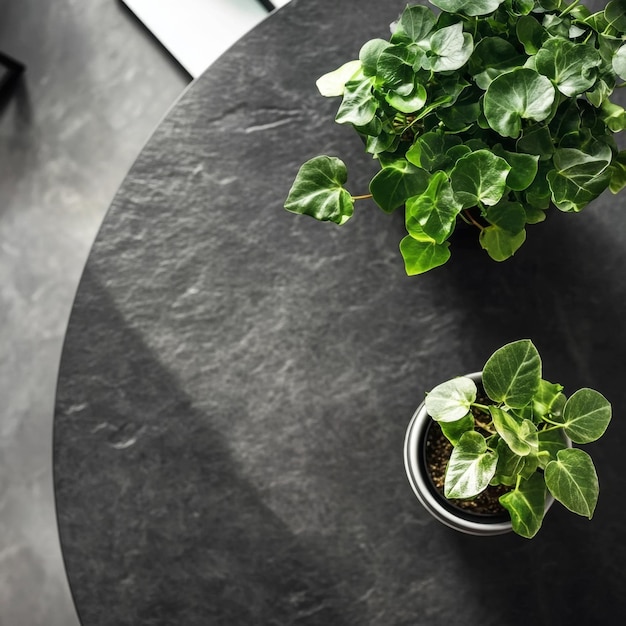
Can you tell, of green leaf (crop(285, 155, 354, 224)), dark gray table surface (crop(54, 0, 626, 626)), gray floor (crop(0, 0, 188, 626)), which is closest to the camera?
green leaf (crop(285, 155, 354, 224))

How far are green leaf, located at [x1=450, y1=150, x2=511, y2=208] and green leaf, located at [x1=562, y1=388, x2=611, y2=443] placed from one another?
0.22 metres

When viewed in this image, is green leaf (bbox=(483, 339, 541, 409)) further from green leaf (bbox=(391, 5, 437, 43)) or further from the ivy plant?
green leaf (bbox=(391, 5, 437, 43))

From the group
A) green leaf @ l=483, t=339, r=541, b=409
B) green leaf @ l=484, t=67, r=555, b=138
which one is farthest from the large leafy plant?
green leaf @ l=483, t=339, r=541, b=409

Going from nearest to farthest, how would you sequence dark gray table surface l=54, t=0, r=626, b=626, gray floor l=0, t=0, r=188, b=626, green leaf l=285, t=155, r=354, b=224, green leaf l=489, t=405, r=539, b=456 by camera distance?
green leaf l=489, t=405, r=539, b=456, green leaf l=285, t=155, r=354, b=224, dark gray table surface l=54, t=0, r=626, b=626, gray floor l=0, t=0, r=188, b=626

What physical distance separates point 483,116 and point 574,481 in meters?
0.38

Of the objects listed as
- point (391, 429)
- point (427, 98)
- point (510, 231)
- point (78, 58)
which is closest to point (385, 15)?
point (427, 98)

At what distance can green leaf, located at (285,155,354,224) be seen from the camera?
30.4 inches

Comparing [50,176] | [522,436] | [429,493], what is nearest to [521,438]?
[522,436]

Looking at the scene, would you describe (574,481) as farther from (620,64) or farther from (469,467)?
(620,64)

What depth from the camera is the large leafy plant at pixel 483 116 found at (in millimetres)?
691

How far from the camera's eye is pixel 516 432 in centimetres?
68

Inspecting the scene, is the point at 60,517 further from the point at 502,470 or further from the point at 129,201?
the point at 502,470

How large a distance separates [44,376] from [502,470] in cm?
141

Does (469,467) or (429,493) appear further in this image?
→ (429,493)
